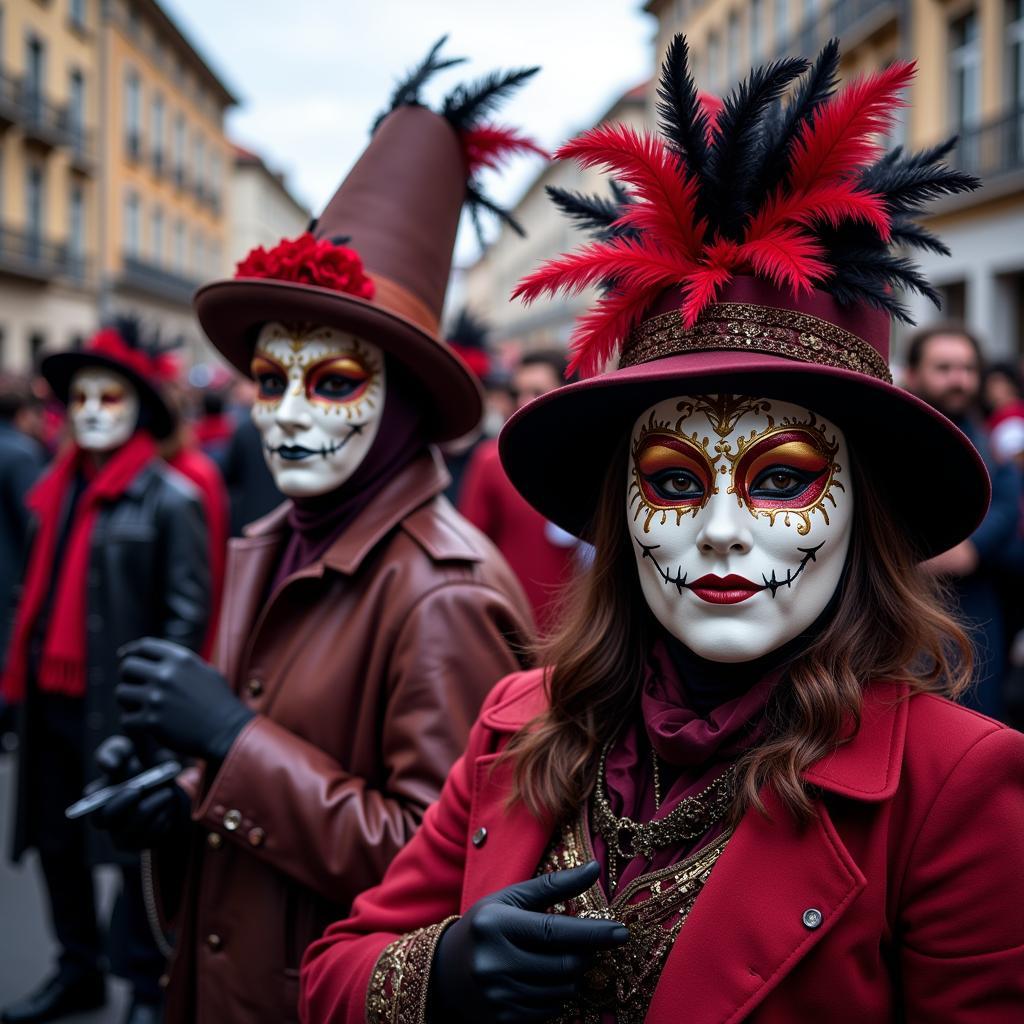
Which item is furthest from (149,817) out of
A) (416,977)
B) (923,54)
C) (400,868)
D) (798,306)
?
(923,54)

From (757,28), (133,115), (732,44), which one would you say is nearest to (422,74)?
(757,28)

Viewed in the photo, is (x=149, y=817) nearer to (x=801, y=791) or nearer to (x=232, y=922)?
(x=232, y=922)

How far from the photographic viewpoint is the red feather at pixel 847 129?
1511 millimetres

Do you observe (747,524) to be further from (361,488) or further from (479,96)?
(479,96)

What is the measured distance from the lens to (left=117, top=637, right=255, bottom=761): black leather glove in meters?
2.25

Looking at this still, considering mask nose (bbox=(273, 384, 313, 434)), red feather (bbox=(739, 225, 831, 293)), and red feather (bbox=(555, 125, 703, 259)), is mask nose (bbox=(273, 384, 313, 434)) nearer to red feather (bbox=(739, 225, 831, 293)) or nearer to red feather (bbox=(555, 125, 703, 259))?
red feather (bbox=(555, 125, 703, 259))

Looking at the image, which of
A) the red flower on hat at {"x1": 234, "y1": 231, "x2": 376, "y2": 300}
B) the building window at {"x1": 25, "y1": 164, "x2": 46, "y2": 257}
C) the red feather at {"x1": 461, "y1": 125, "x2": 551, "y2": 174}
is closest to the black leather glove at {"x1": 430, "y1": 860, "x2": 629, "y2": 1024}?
the red flower on hat at {"x1": 234, "y1": 231, "x2": 376, "y2": 300}

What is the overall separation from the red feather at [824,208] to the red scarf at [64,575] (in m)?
3.18

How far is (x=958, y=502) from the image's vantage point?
1.62 m

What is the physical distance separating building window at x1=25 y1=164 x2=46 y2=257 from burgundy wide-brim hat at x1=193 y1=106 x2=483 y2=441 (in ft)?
92.3

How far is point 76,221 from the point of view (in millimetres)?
32000

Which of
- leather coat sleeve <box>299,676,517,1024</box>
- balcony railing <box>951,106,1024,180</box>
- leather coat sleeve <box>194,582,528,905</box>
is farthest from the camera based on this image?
balcony railing <box>951,106,1024,180</box>

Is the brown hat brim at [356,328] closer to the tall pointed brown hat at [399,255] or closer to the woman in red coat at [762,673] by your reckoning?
the tall pointed brown hat at [399,255]

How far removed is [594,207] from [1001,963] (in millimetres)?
1176
